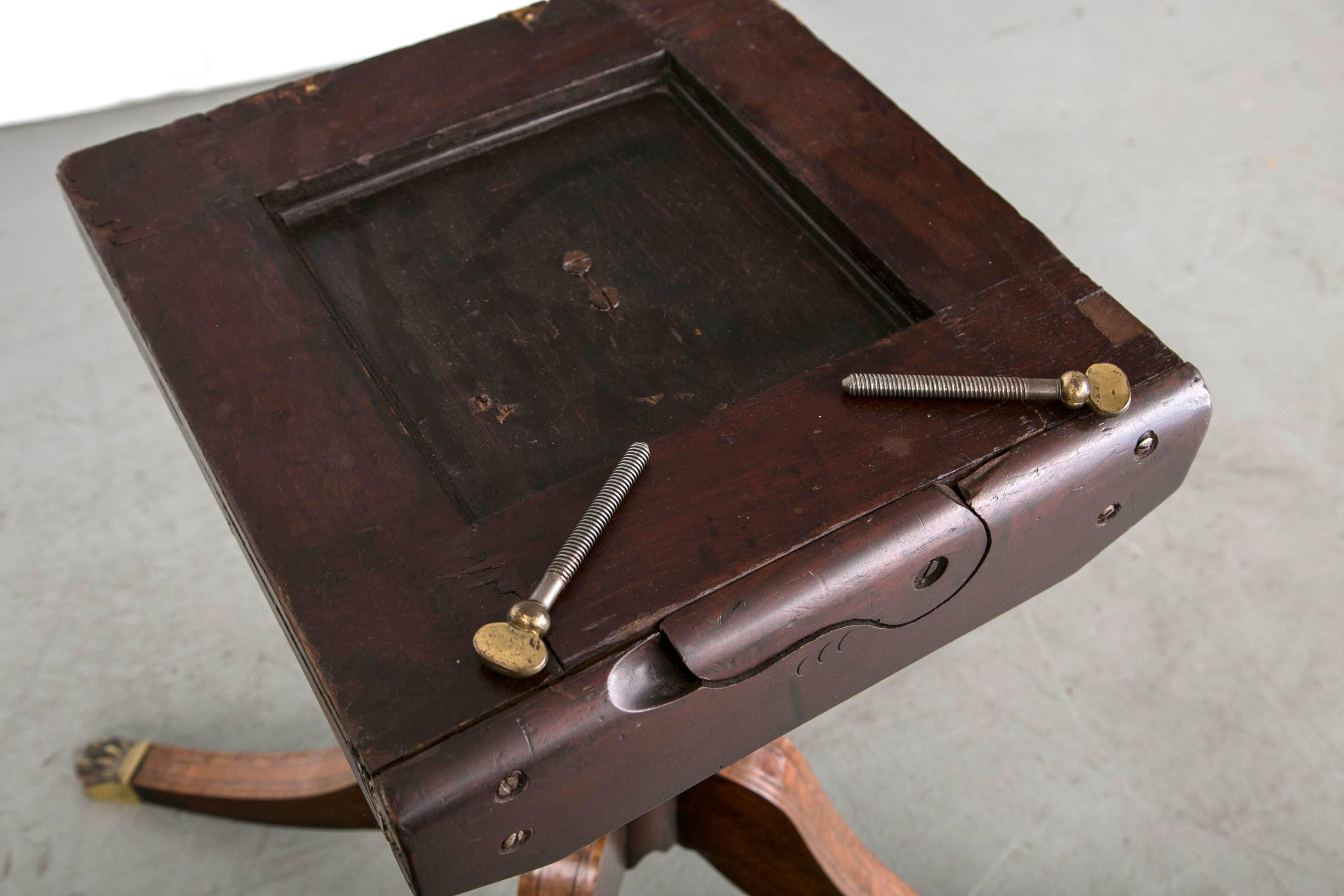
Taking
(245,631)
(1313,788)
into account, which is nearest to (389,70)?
(245,631)

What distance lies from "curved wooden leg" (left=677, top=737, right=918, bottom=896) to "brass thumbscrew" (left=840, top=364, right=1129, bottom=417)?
0.44 metres

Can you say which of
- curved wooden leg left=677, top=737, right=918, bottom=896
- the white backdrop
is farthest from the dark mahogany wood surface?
the white backdrop

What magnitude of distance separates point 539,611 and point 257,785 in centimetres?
76

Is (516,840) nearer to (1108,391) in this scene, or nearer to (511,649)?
(511,649)

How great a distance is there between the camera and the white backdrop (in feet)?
6.52

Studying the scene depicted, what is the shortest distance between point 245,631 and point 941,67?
4.96 ft

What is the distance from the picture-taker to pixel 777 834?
3.77 feet

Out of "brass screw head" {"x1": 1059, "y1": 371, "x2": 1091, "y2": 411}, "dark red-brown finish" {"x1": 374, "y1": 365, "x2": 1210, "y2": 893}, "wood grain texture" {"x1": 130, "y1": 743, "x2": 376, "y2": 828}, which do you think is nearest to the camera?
"dark red-brown finish" {"x1": 374, "y1": 365, "x2": 1210, "y2": 893}

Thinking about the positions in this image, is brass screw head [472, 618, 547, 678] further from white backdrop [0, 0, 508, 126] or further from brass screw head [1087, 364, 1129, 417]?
white backdrop [0, 0, 508, 126]

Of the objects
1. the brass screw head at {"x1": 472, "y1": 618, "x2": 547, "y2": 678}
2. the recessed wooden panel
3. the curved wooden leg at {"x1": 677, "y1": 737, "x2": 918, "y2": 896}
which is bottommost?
the curved wooden leg at {"x1": 677, "y1": 737, "x2": 918, "y2": 896}

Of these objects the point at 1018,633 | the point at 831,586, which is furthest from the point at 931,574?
the point at 1018,633

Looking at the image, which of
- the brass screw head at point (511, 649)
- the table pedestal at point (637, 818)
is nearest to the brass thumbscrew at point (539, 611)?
the brass screw head at point (511, 649)

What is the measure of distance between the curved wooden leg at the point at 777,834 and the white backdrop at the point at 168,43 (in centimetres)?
136

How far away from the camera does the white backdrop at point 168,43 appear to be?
1.99 metres
